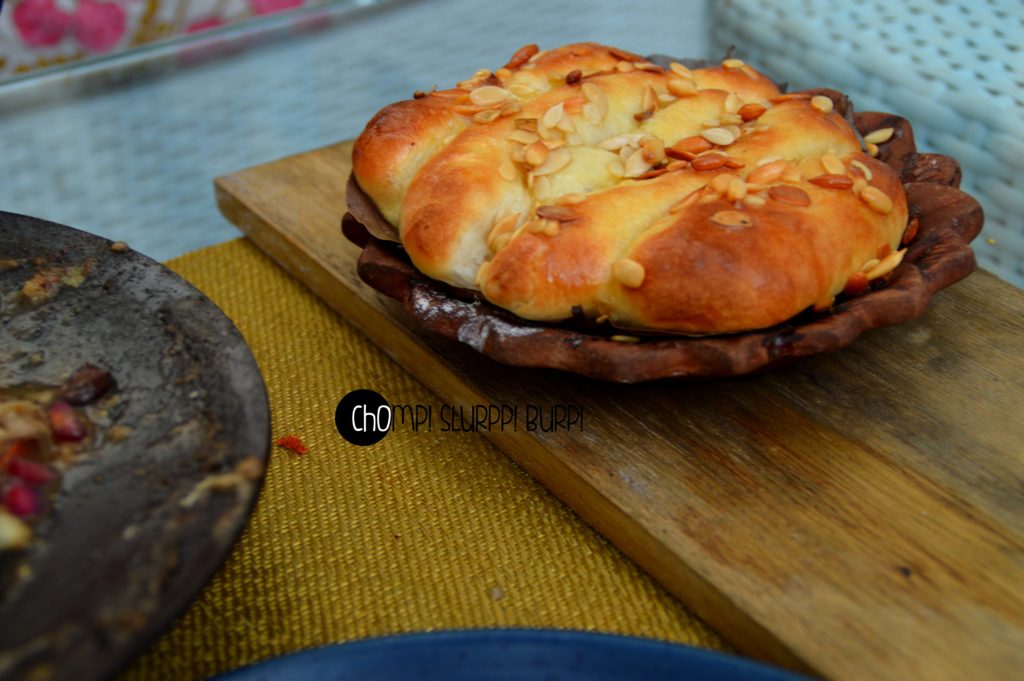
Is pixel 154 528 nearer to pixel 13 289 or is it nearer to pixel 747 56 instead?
pixel 13 289

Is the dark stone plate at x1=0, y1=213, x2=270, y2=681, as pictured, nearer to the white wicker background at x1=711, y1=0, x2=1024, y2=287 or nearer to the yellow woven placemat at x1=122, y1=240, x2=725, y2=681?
the yellow woven placemat at x1=122, y1=240, x2=725, y2=681

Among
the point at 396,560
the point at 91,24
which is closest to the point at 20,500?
the point at 396,560

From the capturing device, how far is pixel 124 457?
85cm

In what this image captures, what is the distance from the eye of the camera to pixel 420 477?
1137 mm

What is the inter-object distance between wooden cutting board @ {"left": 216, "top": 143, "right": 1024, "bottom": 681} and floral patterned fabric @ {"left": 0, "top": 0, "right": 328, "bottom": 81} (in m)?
1.38

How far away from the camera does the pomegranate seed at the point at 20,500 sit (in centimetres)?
80

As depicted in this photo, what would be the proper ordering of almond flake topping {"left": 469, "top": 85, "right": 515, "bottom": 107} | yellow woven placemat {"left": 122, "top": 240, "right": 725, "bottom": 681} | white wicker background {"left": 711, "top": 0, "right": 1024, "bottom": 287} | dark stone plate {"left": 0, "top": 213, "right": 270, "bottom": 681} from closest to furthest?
dark stone plate {"left": 0, "top": 213, "right": 270, "bottom": 681}, yellow woven placemat {"left": 122, "top": 240, "right": 725, "bottom": 681}, almond flake topping {"left": 469, "top": 85, "right": 515, "bottom": 107}, white wicker background {"left": 711, "top": 0, "right": 1024, "bottom": 287}

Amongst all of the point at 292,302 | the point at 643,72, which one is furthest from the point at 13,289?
the point at 643,72

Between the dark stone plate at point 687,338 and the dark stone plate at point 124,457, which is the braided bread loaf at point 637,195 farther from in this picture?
the dark stone plate at point 124,457

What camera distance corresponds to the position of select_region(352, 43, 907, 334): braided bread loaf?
1.00 metres

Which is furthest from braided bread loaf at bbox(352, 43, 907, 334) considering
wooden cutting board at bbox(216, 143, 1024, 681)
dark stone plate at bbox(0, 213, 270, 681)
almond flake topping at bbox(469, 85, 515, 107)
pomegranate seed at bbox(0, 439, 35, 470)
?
pomegranate seed at bbox(0, 439, 35, 470)

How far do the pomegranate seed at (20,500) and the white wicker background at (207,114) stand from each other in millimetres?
1544

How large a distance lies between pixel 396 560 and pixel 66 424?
35 centimetres

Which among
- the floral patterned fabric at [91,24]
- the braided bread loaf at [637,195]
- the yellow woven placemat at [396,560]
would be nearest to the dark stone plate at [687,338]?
the braided bread loaf at [637,195]
